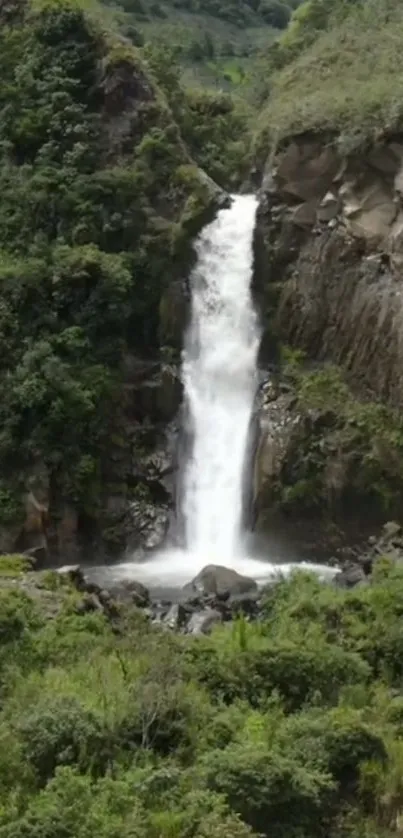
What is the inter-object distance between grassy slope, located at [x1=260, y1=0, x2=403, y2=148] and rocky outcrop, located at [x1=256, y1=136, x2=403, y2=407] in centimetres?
67

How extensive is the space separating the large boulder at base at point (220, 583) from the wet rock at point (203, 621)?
5.90ft

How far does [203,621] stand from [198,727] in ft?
26.3

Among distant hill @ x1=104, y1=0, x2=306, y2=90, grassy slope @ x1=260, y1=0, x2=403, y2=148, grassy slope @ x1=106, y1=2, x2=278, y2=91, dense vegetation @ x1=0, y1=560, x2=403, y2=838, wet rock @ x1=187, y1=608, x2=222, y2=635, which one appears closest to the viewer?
dense vegetation @ x1=0, y1=560, x2=403, y2=838

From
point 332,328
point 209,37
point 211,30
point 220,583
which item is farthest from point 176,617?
point 211,30

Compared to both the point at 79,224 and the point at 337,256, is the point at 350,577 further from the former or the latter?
the point at 79,224

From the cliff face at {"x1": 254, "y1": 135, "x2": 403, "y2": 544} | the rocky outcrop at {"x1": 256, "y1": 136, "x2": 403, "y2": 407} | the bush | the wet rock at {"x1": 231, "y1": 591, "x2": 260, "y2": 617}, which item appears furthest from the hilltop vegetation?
the bush

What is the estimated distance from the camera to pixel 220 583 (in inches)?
921

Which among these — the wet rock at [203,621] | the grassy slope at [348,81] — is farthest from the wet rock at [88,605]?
the grassy slope at [348,81]

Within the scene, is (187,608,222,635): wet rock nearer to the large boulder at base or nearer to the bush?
the large boulder at base

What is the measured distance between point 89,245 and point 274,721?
20735mm

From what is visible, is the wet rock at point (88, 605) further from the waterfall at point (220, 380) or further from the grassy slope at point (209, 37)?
the grassy slope at point (209, 37)

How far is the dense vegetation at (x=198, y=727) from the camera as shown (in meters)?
10.3

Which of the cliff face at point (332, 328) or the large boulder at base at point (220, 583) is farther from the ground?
the cliff face at point (332, 328)

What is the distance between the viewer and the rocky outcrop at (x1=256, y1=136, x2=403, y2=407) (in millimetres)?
29578
